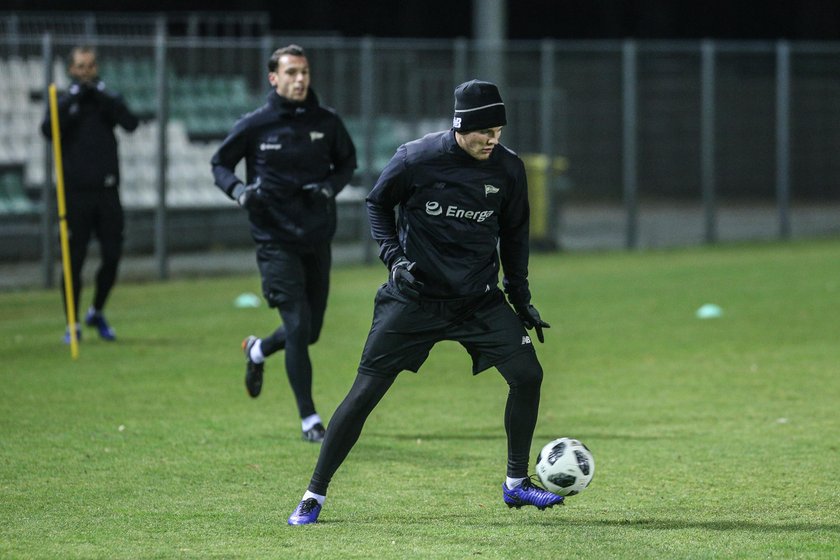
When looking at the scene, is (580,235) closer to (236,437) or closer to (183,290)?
(183,290)

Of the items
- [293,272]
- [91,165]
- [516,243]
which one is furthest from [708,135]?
[516,243]

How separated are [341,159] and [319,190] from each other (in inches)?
13.8

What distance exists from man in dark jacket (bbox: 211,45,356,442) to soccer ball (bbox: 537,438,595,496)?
2256mm

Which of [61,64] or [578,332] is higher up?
[61,64]

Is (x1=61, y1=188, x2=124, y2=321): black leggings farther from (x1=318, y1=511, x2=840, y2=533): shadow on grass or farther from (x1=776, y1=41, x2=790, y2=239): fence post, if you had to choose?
(x1=776, y1=41, x2=790, y2=239): fence post

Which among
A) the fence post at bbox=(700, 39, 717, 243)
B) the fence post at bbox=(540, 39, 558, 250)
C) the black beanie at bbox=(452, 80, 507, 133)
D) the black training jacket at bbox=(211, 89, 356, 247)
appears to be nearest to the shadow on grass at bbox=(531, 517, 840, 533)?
the black beanie at bbox=(452, 80, 507, 133)

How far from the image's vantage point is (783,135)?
2102 cm

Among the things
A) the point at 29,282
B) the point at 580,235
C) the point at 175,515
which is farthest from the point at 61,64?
the point at 175,515

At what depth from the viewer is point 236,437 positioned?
320 inches

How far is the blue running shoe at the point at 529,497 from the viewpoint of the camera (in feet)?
20.0

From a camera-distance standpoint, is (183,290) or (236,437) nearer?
(236,437)

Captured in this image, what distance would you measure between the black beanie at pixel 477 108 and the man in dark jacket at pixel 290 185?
2468 mm

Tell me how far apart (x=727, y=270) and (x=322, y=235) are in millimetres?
9603

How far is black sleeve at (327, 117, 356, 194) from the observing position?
8.51m
